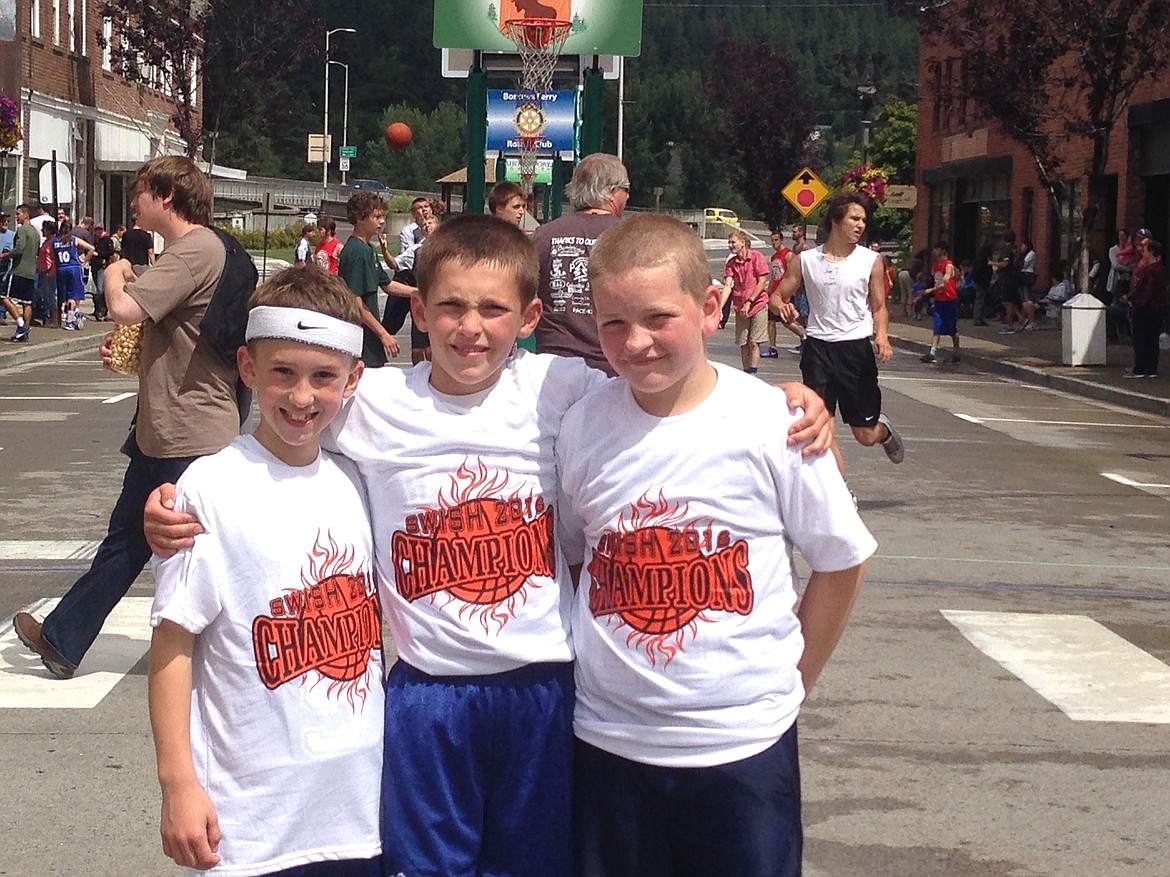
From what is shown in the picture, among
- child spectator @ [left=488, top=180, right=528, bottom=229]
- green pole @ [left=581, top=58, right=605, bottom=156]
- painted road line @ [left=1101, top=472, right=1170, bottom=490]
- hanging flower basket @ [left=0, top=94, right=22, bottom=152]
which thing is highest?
green pole @ [left=581, top=58, right=605, bottom=156]

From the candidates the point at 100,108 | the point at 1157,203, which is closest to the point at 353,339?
the point at 1157,203

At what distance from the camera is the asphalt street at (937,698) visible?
493cm

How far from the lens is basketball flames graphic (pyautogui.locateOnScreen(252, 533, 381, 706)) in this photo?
2922 mm

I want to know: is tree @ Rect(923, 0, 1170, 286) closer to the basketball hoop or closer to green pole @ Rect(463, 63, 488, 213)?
the basketball hoop

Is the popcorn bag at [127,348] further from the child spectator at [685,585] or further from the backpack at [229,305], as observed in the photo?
the child spectator at [685,585]

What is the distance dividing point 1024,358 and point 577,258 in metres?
19.8

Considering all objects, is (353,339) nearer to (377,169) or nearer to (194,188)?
(194,188)

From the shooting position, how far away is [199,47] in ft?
139

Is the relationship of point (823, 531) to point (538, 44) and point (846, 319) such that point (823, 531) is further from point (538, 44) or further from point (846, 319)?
point (538, 44)

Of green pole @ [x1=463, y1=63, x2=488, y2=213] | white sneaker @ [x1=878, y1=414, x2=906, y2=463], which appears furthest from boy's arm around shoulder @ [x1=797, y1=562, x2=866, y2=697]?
green pole @ [x1=463, y1=63, x2=488, y2=213]

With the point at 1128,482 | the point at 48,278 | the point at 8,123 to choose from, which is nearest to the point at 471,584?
the point at 1128,482

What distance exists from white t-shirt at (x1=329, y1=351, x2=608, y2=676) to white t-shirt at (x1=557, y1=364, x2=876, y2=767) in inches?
5.1

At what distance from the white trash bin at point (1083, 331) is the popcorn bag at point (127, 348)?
65.5 feet

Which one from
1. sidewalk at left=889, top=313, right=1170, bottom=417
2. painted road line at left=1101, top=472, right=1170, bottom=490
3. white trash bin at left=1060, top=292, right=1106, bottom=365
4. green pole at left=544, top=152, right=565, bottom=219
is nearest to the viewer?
painted road line at left=1101, top=472, right=1170, bottom=490
